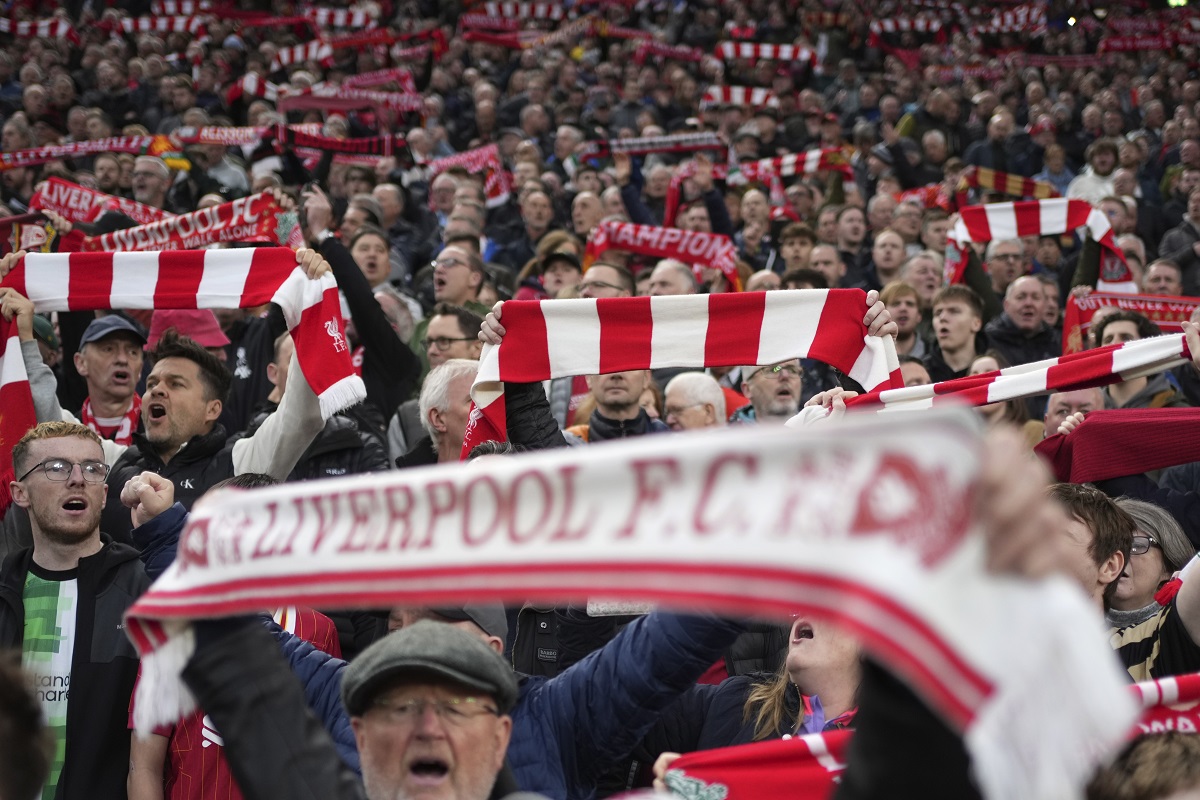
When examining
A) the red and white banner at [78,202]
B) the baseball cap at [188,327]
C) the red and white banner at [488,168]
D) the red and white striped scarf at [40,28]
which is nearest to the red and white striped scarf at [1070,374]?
the baseball cap at [188,327]

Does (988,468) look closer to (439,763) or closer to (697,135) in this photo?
(439,763)

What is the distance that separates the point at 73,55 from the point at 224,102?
3.15m

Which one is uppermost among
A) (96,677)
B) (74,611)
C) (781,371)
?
(781,371)

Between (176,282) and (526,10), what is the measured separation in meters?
18.5

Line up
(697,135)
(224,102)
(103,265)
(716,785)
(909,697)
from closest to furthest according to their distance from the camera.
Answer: (909,697) → (716,785) → (103,265) → (697,135) → (224,102)

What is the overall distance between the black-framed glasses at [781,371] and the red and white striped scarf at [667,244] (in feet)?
8.55

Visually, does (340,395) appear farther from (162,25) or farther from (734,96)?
(162,25)

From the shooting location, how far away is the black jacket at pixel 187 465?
5.25 meters

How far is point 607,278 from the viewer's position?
22.8ft

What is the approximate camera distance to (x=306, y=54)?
63.2ft

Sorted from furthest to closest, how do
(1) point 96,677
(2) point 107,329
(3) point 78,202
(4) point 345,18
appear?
(4) point 345,18 < (3) point 78,202 < (2) point 107,329 < (1) point 96,677

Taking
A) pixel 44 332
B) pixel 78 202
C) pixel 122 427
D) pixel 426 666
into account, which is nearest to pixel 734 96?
pixel 78 202

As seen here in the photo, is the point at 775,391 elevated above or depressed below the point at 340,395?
below

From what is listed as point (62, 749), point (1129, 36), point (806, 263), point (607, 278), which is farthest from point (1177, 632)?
point (1129, 36)
